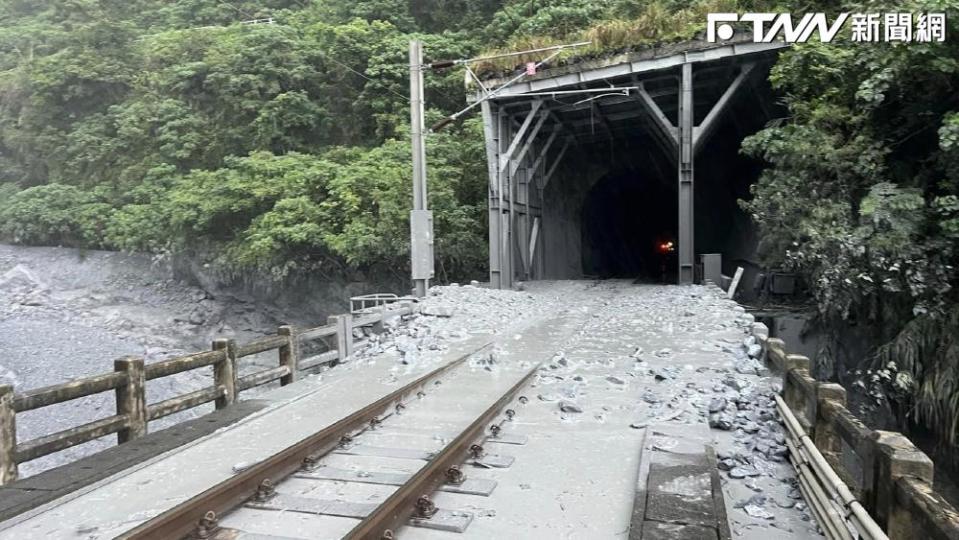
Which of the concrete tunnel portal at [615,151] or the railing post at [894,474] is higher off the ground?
the concrete tunnel portal at [615,151]

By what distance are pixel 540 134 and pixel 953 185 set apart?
13.9m

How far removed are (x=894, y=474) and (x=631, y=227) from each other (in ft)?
119

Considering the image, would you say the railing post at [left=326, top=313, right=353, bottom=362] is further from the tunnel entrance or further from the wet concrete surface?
the tunnel entrance

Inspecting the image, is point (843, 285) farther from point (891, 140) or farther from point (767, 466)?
point (767, 466)

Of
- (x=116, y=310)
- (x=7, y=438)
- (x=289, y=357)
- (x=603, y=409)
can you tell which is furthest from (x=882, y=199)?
(x=116, y=310)

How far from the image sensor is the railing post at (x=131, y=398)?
5.66 meters

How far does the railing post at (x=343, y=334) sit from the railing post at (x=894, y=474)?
23.8 feet

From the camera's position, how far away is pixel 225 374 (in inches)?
272

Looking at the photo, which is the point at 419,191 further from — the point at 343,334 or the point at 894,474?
the point at 894,474

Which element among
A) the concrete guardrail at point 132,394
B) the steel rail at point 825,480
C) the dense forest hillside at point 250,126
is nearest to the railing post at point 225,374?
the concrete guardrail at point 132,394

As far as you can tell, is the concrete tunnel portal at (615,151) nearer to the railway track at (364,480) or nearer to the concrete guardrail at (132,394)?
the concrete guardrail at (132,394)

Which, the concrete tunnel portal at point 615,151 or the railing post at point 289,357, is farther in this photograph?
→ the concrete tunnel portal at point 615,151

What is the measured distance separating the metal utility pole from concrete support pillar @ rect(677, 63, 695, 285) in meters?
7.10

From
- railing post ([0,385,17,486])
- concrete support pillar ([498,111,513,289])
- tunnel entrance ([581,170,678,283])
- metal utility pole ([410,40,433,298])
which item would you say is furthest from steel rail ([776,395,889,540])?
tunnel entrance ([581,170,678,283])
